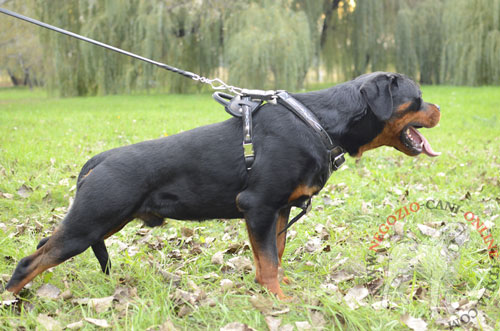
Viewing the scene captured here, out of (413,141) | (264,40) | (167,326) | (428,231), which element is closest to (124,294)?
(167,326)

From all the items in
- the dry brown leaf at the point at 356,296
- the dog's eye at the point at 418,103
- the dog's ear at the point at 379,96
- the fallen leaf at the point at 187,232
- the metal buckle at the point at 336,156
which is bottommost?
the fallen leaf at the point at 187,232

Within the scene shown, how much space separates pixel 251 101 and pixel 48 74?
68.4ft

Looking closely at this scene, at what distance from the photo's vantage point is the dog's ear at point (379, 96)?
3.01 m

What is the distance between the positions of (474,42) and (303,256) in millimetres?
17999

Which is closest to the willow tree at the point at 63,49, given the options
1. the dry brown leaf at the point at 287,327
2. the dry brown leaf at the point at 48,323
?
the dry brown leaf at the point at 48,323

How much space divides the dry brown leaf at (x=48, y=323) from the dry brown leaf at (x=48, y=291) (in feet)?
1.14

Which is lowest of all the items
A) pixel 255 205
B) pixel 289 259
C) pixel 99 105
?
pixel 99 105

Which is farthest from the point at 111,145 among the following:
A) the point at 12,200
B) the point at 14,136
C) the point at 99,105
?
the point at 99,105

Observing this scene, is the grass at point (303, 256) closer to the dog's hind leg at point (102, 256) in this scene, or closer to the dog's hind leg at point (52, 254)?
the dog's hind leg at point (102, 256)

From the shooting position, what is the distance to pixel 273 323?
2.45m

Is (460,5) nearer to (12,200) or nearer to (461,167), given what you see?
(461,167)

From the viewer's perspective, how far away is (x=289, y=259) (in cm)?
370

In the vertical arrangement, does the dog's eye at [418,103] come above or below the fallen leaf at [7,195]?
above

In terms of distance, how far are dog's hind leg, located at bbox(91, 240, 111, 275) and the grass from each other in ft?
0.20
